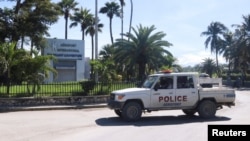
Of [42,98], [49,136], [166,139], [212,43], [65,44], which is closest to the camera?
[166,139]

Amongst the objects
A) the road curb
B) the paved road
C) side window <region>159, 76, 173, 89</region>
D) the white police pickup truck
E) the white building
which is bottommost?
the paved road

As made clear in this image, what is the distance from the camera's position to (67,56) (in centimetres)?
5275

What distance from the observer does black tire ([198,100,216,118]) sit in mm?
16156

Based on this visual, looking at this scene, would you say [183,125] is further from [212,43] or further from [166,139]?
[212,43]

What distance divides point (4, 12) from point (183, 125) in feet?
128

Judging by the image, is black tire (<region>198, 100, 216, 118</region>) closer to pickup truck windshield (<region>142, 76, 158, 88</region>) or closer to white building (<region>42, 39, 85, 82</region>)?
pickup truck windshield (<region>142, 76, 158, 88</region>)

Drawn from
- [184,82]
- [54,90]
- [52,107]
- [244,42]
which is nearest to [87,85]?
[54,90]

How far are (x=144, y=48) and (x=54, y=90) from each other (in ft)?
46.4

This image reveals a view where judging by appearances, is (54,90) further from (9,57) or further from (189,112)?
(189,112)

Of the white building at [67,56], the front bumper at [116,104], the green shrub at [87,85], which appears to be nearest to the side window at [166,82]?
the front bumper at [116,104]

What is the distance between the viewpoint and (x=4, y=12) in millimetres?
48531

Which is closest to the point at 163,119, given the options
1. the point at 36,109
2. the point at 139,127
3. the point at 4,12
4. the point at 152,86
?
the point at 152,86

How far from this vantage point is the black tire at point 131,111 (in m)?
15.5

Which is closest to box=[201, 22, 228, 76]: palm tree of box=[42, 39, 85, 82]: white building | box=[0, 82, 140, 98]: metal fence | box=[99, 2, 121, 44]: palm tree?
box=[99, 2, 121, 44]: palm tree
